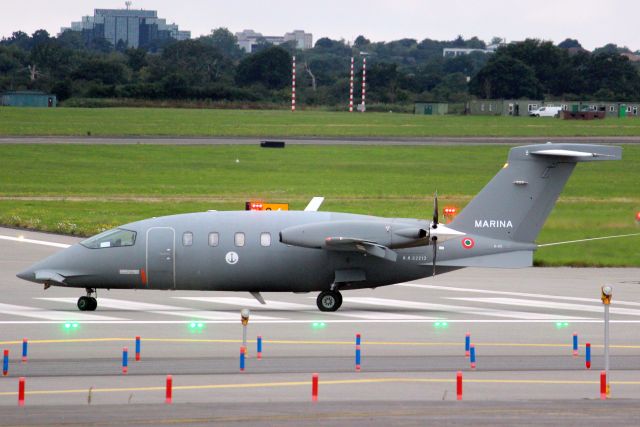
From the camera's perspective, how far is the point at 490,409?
21109mm

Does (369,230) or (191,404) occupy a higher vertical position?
(369,230)

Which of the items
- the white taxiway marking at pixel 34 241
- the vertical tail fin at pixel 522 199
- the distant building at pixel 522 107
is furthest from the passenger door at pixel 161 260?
the distant building at pixel 522 107

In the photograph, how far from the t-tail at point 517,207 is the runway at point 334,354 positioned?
5.61ft

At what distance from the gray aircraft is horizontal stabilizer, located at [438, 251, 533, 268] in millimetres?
27

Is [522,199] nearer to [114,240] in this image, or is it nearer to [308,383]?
[114,240]

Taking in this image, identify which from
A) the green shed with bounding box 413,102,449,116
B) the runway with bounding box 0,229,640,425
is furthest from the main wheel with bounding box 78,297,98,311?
the green shed with bounding box 413,102,449,116

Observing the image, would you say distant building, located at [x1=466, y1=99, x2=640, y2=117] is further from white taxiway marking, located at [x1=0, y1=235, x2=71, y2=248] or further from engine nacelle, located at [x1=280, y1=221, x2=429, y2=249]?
engine nacelle, located at [x1=280, y1=221, x2=429, y2=249]

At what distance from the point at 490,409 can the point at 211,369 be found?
22.3ft

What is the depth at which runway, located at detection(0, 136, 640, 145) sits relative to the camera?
99.3m

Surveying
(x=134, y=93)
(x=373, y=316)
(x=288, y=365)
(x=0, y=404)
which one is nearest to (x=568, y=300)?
(x=373, y=316)

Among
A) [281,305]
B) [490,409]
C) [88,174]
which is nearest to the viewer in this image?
[490,409]

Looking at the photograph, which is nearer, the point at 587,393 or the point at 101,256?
the point at 587,393

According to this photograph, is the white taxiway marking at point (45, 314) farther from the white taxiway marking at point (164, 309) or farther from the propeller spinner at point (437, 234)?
the propeller spinner at point (437, 234)

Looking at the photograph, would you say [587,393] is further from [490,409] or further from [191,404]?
[191,404]
